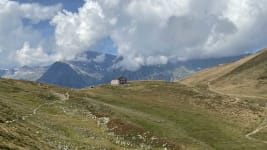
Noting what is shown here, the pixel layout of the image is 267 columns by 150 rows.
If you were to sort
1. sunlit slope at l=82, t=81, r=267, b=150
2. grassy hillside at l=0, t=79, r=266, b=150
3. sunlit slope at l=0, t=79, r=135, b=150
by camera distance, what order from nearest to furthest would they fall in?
1. sunlit slope at l=0, t=79, r=135, b=150
2. grassy hillside at l=0, t=79, r=266, b=150
3. sunlit slope at l=82, t=81, r=267, b=150

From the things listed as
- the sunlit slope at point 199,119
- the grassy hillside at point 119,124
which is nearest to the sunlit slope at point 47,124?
the grassy hillside at point 119,124

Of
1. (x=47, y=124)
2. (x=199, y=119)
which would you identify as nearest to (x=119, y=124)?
(x=47, y=124)

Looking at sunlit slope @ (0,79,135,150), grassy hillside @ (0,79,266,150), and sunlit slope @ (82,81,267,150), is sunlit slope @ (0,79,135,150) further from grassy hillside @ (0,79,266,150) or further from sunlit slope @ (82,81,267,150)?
sunlit slope @ (82,81,267,150)

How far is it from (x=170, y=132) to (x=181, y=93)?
85.8 m

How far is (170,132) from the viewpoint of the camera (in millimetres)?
91125

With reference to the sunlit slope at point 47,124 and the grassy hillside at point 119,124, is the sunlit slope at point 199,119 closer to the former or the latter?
the grassy hillside at point 119,124

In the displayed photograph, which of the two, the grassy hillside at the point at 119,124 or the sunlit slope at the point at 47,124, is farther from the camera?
the grassy hillside at the point at 119,124

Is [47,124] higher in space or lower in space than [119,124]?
higher

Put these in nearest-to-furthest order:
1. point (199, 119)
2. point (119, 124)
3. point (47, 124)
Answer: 1. point (47, 124)
2. point (119, 124)
3. point (199, 119)

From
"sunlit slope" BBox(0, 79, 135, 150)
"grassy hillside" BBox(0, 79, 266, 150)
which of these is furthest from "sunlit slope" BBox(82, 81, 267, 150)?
"sunlit slope" BBox(0, 79, 135, 150)

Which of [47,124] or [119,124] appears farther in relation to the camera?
[119,124]

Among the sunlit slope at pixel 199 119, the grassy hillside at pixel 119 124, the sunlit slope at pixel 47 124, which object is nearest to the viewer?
the sunlit slope at pixel 47 124

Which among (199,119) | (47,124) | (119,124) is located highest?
(47,124)

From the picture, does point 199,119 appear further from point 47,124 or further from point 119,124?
point 47,124
